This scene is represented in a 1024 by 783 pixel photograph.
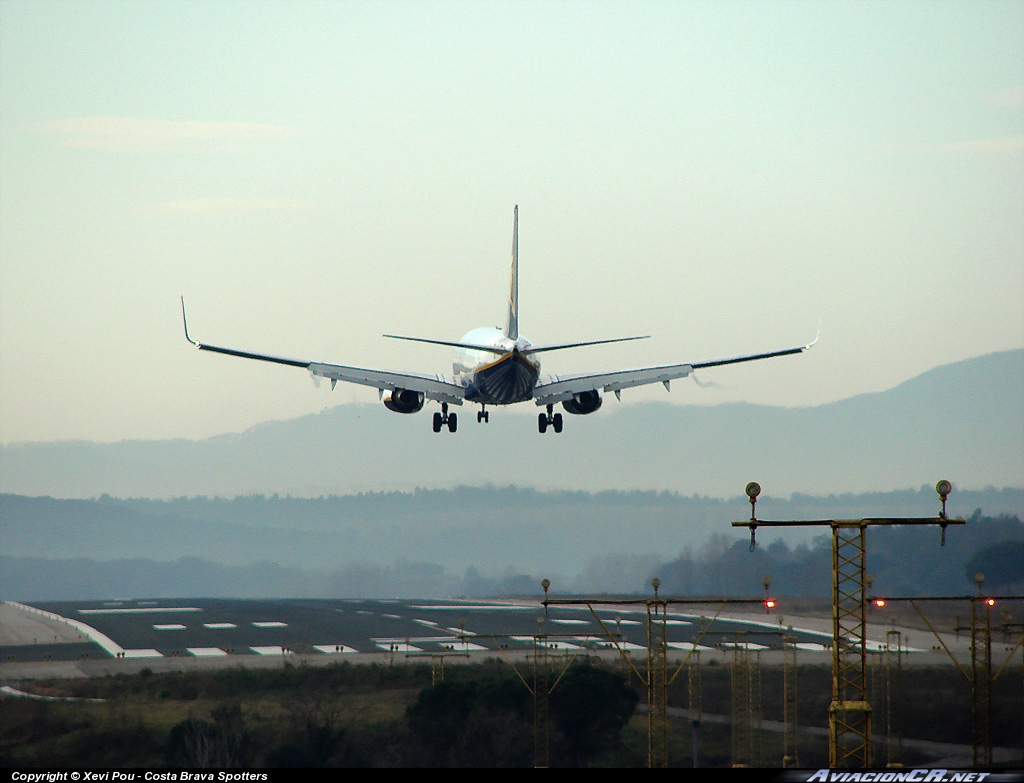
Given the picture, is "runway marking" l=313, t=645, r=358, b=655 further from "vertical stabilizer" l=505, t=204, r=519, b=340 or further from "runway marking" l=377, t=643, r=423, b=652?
"vertical stabilizer" l=505, t=204, r=519, b=340

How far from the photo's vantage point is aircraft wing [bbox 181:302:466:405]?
296 ft

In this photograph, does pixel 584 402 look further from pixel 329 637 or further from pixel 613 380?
pixel 329 637

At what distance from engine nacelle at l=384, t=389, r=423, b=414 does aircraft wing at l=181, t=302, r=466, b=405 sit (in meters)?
0.53

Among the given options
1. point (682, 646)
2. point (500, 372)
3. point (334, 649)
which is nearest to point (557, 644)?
point (682, 646)

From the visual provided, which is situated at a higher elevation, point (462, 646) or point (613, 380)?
point (613, 380)

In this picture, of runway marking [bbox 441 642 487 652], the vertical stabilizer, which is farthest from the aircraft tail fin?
runway marking [bbox 441 642 487 652]

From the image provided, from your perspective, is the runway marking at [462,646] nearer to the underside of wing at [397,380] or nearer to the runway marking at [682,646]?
the runway marking at [682,646]

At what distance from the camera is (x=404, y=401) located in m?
94.9

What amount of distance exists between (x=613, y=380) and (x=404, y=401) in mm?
16123

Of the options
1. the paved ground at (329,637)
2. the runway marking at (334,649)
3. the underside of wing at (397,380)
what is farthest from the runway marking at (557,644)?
the underside of wing at (397,380)

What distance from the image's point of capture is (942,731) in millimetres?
105750

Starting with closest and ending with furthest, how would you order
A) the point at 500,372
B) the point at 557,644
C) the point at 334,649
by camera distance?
the point at 500,372, the point at 334,649, the point at 557,644

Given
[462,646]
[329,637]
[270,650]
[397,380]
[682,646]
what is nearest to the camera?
[397,380]

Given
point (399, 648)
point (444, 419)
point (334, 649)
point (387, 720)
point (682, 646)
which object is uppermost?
point (444, 419)
